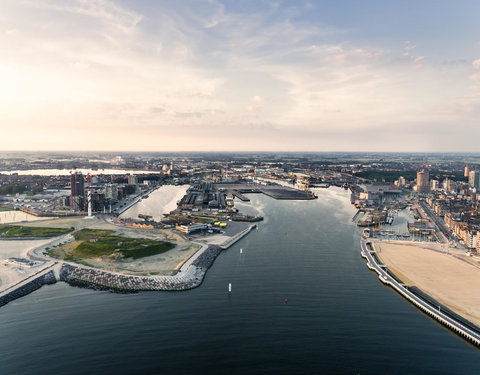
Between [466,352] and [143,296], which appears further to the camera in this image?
[143,296]

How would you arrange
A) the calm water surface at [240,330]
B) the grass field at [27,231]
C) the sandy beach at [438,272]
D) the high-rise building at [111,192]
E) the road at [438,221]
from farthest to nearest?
the high-rise building at [111,192] → the road at [438,221] → the grass field at [27,231] → the sandy beach at [438,272] → the calm water surface at [240,330]

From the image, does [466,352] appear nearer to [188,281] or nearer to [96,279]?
[188,281]

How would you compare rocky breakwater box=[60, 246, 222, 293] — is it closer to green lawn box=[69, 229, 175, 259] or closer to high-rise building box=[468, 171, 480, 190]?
green lawn box=[69, 229, 175, 259]

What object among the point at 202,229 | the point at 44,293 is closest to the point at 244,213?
the point at 202,229

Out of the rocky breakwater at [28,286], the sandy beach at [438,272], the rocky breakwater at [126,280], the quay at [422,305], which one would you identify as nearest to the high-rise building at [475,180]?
the sandy beach at [438,272]

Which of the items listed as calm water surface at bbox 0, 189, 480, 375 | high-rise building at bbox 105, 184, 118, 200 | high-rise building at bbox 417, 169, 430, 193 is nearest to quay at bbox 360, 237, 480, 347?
calm water surface at bbox 0, 189, 480, 375

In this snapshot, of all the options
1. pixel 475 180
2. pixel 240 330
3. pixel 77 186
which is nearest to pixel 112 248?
pixel 240 330

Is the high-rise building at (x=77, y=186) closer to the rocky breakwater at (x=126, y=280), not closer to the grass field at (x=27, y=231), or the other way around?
the grass field at (x=27, y=231)
